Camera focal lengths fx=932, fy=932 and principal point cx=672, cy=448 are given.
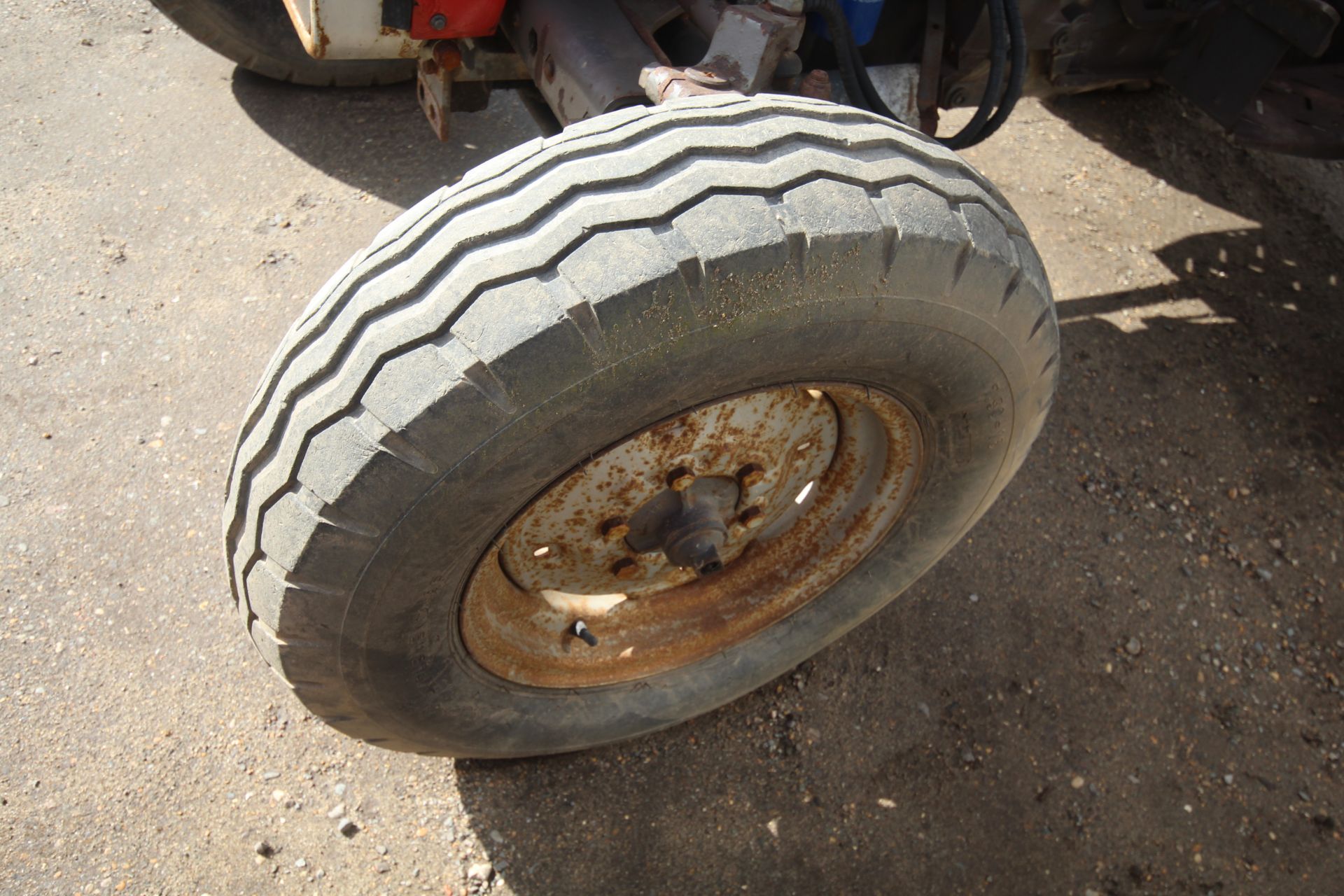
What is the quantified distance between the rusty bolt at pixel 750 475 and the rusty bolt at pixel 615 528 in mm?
249

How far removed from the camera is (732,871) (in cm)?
209

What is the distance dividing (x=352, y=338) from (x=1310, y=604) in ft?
9.25

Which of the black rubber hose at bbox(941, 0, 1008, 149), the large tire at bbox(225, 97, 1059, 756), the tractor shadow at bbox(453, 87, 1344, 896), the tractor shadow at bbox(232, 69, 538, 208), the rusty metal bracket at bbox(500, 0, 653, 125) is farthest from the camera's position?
the tractor shadow at bbox(232, 69, 538, 208)

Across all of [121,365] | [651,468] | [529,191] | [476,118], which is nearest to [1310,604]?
Answer: [651,468]

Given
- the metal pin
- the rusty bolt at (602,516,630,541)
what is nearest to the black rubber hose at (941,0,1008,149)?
the rusty bolt at (602,516,630,541)

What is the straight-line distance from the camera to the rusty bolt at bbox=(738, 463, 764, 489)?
1.87 m

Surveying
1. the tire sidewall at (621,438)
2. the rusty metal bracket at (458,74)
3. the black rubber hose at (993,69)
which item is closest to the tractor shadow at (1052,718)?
the tire sidewall at (621,438)

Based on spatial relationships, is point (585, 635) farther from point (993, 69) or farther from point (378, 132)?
point (378, 132)

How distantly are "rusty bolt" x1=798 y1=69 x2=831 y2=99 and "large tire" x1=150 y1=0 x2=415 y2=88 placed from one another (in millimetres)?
1756

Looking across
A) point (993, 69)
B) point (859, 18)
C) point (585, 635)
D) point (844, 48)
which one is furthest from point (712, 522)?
point (993, 69)

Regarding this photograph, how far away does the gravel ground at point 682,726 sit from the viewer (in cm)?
209

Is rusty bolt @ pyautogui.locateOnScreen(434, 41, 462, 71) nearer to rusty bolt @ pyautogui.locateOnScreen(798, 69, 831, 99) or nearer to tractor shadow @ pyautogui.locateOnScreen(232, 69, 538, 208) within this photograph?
rusty bolt @ pyautogui.locateOnScreen(798, 69, 831, 99)

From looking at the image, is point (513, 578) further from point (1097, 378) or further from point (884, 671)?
point (1097, 378)

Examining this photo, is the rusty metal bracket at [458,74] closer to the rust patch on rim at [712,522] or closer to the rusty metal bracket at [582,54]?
the rusty metal bracket at [582,54]
